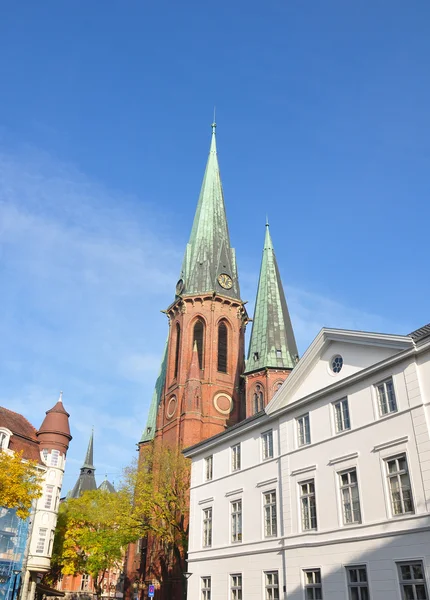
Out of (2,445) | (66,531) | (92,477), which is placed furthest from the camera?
(92,477)

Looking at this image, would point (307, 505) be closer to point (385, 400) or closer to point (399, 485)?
point (399, 485)

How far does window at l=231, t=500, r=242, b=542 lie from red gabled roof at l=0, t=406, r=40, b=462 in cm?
2374

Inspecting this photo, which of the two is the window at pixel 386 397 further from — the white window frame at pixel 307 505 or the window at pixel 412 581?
the window at pixel 412 581

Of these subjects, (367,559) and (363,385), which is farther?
(363,385)

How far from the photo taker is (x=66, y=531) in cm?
5728

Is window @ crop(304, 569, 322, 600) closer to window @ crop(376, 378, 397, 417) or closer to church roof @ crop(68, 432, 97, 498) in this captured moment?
window @ crop(376, 378, 397, 417)

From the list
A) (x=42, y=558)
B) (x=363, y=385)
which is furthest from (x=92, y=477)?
(x=363, y=385)

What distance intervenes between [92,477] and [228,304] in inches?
2365

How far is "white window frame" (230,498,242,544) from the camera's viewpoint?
30.2m

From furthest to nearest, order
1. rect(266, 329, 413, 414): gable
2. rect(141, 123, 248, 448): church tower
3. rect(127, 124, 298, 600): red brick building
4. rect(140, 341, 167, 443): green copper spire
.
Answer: rect(140, 341, 167, 443): green copper spire → rect(141, 123, 248, 448): church tower → rect(127, 124, 298, 600): red brick building → rect(266, 329, 413, 414): gable

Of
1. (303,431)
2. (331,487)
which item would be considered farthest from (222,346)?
(331,487)

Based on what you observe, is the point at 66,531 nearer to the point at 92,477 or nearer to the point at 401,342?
the point at 401,342

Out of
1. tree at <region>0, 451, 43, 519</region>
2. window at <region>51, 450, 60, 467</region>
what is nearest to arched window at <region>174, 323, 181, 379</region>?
window at <region>51, 450, 60, 467</region>

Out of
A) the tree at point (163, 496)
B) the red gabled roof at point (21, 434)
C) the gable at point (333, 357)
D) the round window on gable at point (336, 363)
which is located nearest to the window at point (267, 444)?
the gable at point (333, 357)
